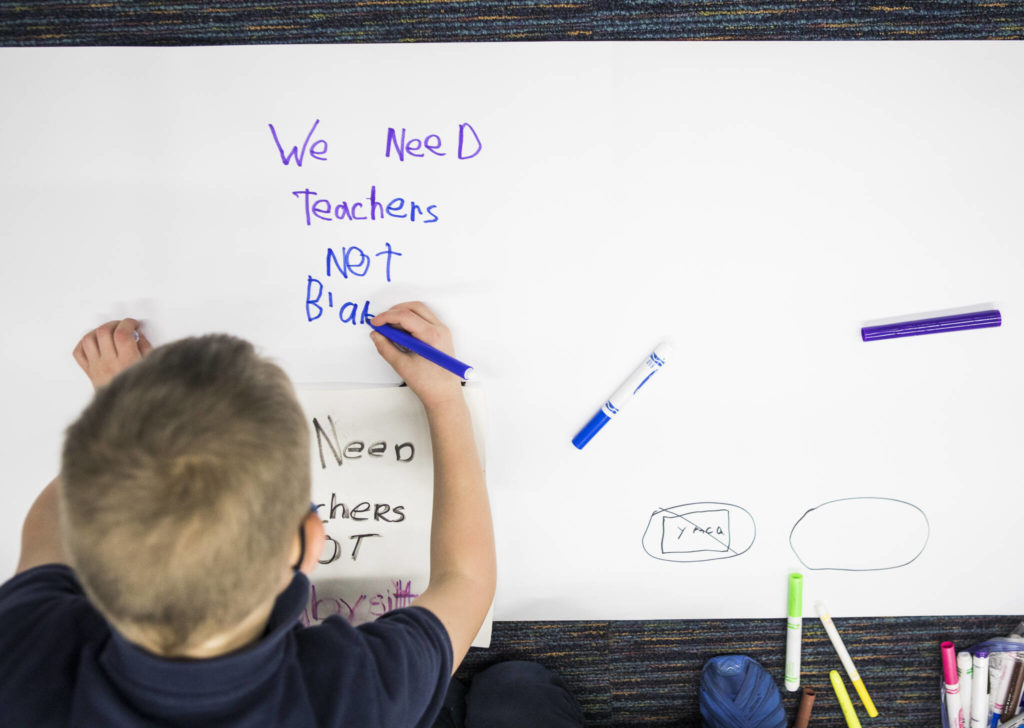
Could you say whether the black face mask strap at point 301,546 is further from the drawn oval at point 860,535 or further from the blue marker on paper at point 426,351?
the drawn oval at point 860,535

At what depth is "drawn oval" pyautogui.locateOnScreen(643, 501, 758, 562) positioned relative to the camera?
742mm

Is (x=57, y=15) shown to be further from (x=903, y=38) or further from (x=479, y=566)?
(x=903, y=38)

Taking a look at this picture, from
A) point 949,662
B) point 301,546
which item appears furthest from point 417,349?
point 949,662

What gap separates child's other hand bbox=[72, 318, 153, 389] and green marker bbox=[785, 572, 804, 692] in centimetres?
79

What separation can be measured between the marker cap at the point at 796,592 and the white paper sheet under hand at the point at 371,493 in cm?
40

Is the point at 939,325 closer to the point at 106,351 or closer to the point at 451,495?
the point at 451,495

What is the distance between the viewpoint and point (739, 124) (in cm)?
70

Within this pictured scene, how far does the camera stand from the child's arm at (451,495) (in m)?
0.61

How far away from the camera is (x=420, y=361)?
69 cm

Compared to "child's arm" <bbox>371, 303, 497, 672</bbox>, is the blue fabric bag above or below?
below

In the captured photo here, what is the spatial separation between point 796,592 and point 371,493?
1.68 feet

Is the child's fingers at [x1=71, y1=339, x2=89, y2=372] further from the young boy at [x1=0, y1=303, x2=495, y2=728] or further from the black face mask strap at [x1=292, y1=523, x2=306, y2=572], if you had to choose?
the black face mask strap at [x1=292, y1=523, x2=306, y2=572]

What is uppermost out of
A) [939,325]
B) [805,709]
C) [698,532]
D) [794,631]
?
[939,325]

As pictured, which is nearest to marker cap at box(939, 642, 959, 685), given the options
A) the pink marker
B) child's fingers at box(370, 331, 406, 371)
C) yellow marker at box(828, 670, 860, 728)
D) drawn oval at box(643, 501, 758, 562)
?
the pink marker
